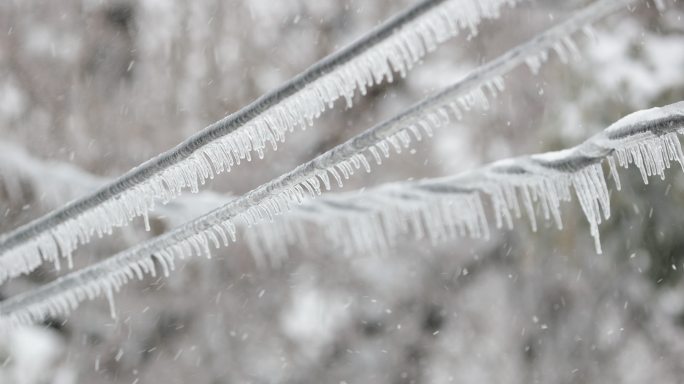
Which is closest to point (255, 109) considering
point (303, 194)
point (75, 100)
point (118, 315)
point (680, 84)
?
point (303, 194)

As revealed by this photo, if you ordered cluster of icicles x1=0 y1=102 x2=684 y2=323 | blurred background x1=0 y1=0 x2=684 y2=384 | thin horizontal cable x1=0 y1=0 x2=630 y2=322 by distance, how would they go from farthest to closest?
blurred background x1=0 y1=0 x2=684 y2=384 < cluster of icicles x1=0 y1=102 x2=684 y2=323 < thin horizontal cable x1=0 y1=0 x2=630 y2=322

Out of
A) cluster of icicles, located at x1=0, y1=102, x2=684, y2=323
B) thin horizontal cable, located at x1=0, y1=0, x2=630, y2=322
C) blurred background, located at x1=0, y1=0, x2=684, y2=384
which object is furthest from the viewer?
blurred background, located at x1=0, y1=0, x2=684, y2=384

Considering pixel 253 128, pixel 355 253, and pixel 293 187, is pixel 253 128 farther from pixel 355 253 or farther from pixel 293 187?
pixel 355 253

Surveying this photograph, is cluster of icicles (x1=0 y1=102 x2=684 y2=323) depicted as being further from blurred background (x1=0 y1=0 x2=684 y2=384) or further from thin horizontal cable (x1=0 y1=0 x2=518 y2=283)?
blurred background (x1=0 y1=0 x2=684 y2=384)

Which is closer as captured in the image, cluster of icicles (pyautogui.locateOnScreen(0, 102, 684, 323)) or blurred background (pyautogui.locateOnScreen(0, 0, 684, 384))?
cluster of icicles (pyautogui.locateOnScreen(0, 102, 684, 323))

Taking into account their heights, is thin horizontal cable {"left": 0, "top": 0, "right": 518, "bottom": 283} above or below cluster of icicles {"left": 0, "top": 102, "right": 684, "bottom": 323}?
above

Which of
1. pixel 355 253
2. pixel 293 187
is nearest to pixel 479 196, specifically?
pixel 293 187

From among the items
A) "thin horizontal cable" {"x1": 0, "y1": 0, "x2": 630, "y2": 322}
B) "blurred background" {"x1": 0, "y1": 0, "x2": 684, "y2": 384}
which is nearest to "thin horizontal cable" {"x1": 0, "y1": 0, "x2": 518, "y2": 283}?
"thin horizontal cable" {"x1": 0, "y1": 0, "x2": 630, "y2": 322}

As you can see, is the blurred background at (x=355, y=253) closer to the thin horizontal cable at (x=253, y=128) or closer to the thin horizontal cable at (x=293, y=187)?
the thin horizontal cable at (x=293, y=187)

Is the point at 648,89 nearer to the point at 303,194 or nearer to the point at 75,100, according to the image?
the point at 75,100

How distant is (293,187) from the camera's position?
1.04 m

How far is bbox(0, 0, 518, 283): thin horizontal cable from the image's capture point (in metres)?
0.84

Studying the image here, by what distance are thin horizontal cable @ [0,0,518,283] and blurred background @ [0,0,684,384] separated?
181cm

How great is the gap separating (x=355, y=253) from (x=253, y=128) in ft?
8.57
